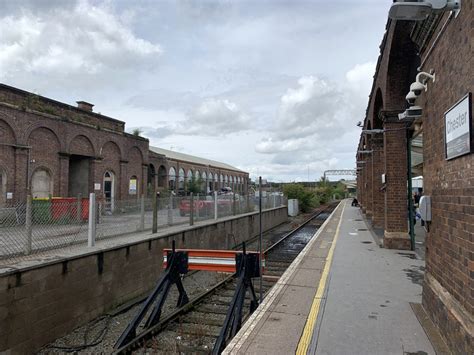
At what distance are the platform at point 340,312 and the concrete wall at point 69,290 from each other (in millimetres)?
3829

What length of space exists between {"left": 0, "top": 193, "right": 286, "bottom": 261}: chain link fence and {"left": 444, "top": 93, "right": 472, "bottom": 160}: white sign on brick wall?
286 inches

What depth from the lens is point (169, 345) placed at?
6.21 m

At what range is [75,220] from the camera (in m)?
8.84

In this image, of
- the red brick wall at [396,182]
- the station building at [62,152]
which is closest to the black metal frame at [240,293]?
the red brick wall at [396,182]

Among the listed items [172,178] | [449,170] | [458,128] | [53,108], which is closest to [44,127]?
[53,108]

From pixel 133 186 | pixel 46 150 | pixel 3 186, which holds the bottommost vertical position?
pixel 3 186

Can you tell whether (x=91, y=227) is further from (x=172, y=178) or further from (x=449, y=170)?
(x=172, y=178)

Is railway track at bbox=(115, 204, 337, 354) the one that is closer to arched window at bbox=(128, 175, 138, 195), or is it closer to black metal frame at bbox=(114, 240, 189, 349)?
black metal frame at bbox=(114, 240, 189, 349)

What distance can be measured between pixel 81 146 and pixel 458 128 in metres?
24.8

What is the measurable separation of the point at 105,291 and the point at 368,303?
217 inches

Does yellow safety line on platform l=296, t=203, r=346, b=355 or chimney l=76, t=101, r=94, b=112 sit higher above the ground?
chimney l=76, t=101, r=94, b=112

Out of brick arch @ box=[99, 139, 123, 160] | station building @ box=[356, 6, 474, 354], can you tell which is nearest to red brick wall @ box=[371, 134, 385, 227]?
station building @ box=[356, 6, 474, 354]

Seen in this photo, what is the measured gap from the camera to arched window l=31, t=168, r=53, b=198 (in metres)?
21.3

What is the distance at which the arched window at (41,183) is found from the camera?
2128cm
